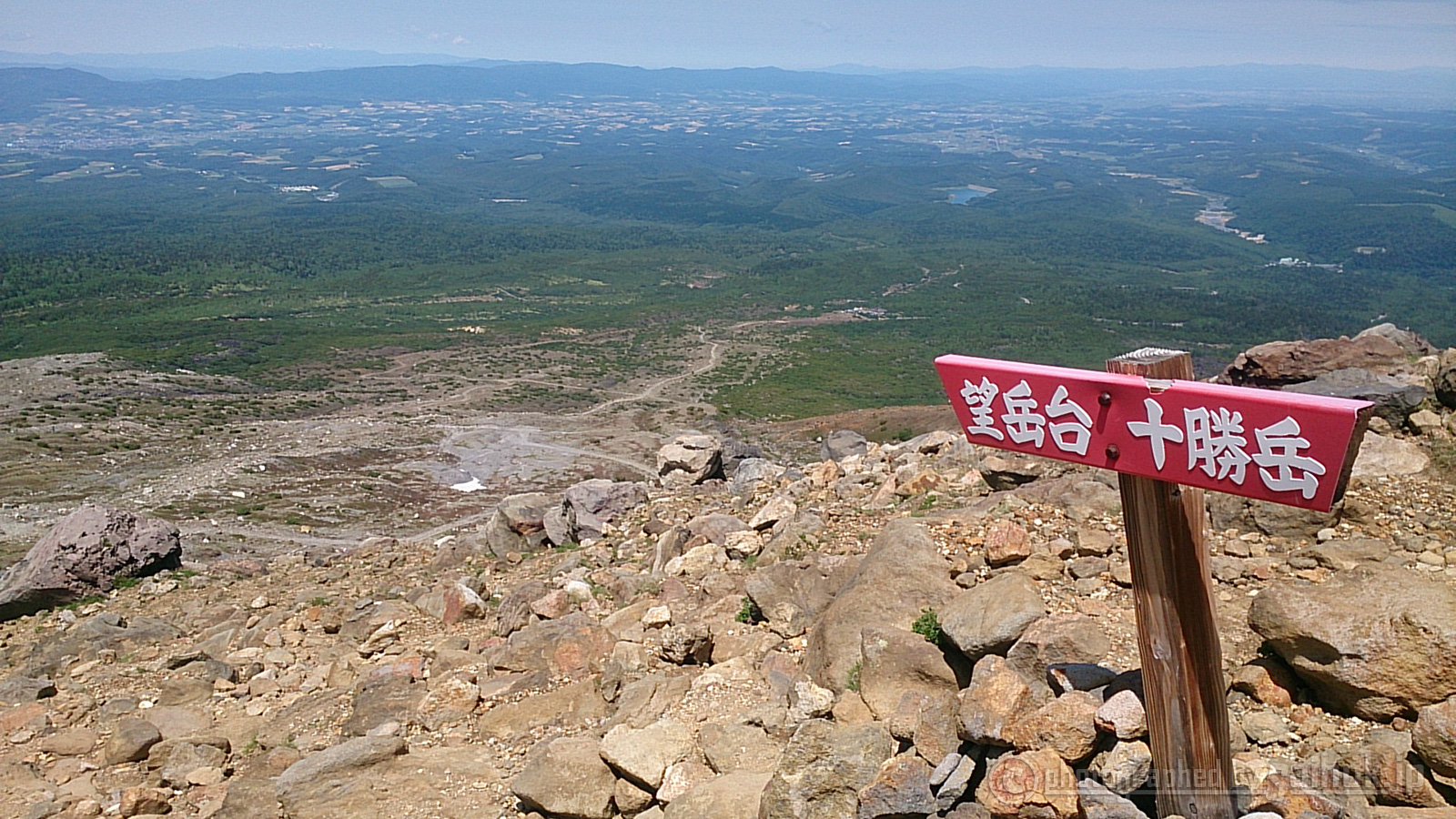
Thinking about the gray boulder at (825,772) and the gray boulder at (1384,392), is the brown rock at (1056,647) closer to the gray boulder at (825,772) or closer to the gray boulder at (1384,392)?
the gray boulder at (825,772)

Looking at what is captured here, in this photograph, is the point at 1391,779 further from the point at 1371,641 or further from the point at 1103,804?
the point at 1103,804

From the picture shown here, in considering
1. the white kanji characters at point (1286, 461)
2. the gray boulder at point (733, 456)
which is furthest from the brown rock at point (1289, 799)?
the gray boulder at point (733, 456)

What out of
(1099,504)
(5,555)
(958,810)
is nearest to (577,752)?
(958,810)

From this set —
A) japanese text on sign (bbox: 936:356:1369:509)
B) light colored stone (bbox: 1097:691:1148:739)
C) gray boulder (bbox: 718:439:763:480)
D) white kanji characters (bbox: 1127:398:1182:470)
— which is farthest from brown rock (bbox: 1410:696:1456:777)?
gray boulder (bbox: 718:439:763:480)

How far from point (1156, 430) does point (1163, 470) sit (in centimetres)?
19

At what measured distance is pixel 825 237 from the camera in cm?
17150

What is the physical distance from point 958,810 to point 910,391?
68.5 metres

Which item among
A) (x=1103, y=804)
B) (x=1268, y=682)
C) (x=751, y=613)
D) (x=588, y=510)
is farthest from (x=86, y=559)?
(x=1268, y=682)

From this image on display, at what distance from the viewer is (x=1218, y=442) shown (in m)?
3.67

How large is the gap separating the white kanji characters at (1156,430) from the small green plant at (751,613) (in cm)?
540

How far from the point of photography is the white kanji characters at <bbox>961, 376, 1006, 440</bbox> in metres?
4.38

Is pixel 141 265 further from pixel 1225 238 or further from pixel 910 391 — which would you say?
pixel 1225 238

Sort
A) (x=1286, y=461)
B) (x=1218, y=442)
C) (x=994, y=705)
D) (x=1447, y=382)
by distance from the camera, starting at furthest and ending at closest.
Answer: (x=1447, y=382) < (x=994, y=705) < (x=1218, y=442) < (x=1286, y=461)

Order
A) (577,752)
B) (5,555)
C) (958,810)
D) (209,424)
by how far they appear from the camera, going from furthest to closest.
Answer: (209,424) < (5,555) < (577,752) < (958,810)
